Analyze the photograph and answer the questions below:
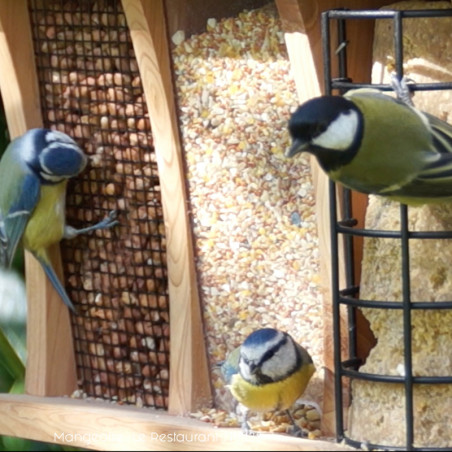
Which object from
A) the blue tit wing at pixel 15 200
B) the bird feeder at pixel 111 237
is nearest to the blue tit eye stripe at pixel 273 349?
the bird feeder at pixel 111 237

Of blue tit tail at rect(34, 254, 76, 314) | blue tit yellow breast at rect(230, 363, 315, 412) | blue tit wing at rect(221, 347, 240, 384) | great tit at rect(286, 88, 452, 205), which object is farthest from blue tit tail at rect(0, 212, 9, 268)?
great tit at rect(286, 88, 452, 205)

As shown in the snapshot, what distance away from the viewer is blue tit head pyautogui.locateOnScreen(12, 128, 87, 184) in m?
4.24

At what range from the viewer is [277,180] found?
3.89 meters

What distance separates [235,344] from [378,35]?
0.92 m

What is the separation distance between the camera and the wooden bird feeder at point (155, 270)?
12.3 feet

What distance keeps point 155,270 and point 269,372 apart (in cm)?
48

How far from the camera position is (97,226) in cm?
427

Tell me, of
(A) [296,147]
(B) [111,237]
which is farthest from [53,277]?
(A) [296,147]

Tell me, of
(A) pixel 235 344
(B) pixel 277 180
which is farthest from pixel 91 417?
(B) pixel 277 180

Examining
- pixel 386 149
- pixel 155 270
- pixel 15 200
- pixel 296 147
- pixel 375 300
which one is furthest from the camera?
pixel 15 200

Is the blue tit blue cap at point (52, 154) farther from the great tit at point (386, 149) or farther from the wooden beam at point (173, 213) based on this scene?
the great tit at point (386, 149)

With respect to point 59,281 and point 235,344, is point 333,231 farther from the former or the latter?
point 59,281

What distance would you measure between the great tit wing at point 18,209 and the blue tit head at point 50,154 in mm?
40

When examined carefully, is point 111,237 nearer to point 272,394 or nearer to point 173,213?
point 173,213
